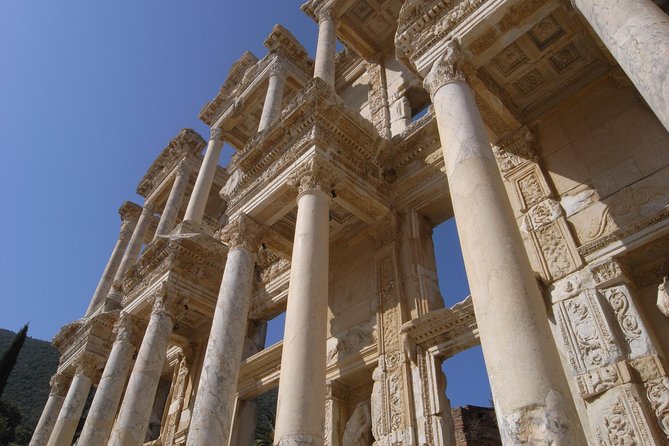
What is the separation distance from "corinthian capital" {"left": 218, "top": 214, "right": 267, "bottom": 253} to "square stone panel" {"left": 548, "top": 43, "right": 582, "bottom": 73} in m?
7.08

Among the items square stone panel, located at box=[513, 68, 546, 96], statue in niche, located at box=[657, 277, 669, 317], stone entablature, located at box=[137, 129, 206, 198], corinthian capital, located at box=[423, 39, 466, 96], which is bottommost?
statue in niche, located at box=[657, 277, 669, 317]

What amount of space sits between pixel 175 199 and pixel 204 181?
320 centimetres

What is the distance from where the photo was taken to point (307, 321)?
805 centimetres

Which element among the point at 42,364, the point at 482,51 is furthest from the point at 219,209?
the point at 42,364

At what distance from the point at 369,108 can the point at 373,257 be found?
19.7ft

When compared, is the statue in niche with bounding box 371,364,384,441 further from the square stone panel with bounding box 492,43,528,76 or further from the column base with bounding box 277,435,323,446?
the square stone panel with bounding box 492,43,528,76

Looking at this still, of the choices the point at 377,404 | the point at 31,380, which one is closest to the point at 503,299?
the point at 377,404

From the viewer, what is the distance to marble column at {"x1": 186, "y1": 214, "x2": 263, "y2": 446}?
28.0 ft

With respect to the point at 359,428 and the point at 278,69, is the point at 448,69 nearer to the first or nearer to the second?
the point at 359,428

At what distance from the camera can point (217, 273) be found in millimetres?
14445

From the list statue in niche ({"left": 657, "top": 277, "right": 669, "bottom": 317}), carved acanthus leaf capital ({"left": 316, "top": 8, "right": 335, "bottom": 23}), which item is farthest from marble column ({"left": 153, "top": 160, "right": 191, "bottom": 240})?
statue in niche ({"left": 657, "top": 277, "right": 669, "bottom": 317})

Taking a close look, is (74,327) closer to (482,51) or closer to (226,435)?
(226,435)

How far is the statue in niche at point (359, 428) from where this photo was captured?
9.22m

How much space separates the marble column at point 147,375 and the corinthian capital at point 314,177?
5622mm
